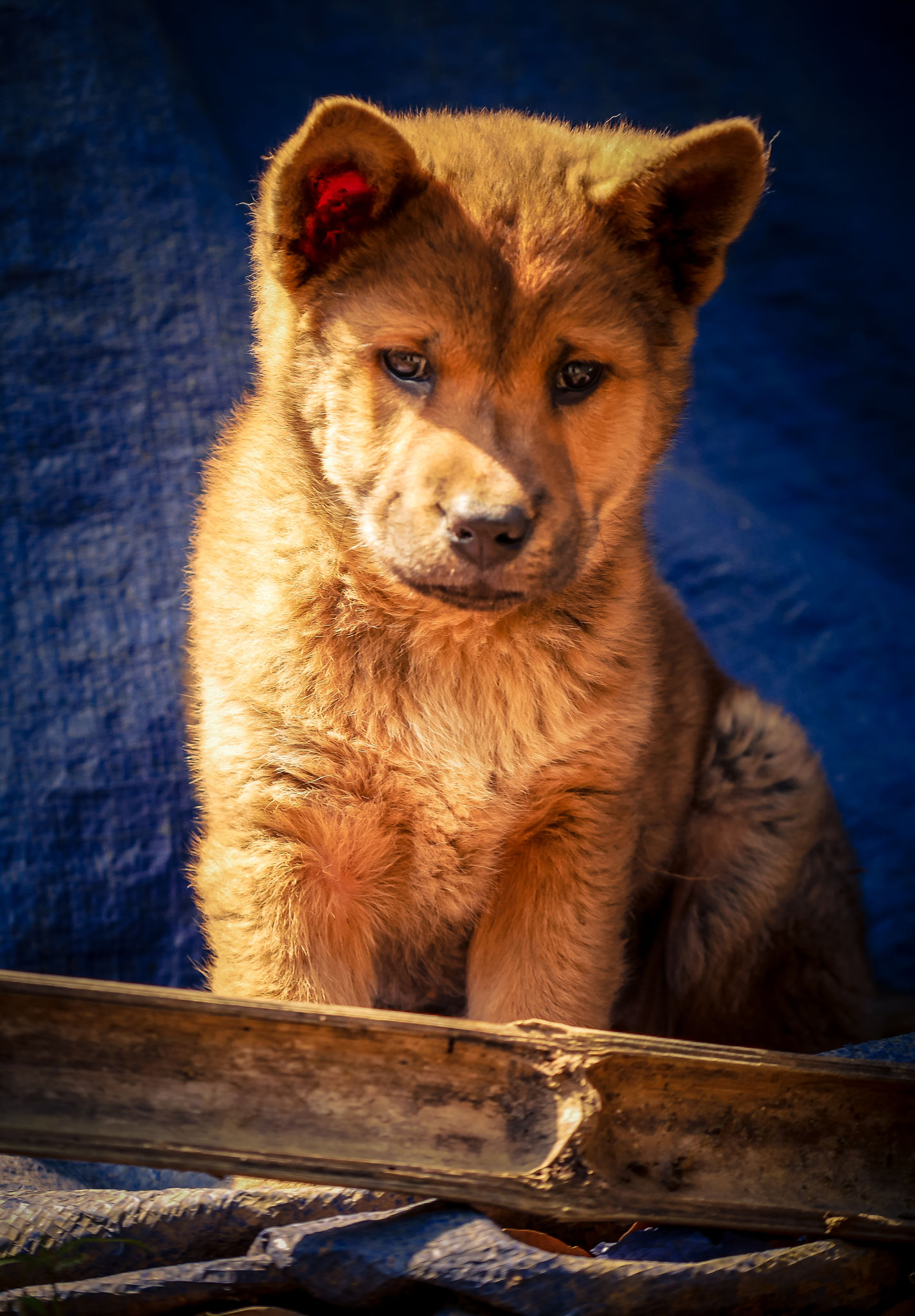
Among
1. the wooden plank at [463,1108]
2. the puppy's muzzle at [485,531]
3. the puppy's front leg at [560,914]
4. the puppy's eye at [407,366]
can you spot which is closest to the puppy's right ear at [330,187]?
the puppy's eye at [407,366]

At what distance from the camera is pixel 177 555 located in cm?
371

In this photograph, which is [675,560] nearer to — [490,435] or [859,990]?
[859,990]

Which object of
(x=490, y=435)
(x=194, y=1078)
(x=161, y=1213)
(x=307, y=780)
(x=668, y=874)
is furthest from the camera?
(x=668, y=874)

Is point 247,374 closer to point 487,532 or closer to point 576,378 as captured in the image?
point 576,378

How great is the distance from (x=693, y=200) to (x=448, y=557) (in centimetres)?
94

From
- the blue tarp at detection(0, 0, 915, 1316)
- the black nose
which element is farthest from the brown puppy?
the blue tarp at detection(0, 0, 915, 1316)

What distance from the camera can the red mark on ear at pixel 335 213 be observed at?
7.11 feet

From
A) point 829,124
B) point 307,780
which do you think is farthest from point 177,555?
point 829,124

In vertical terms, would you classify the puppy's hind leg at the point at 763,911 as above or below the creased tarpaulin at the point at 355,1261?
Answer: above

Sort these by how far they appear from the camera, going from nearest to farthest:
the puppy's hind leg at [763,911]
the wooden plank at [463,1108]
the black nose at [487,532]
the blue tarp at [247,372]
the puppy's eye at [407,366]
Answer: the wooden plank at [463,1108] < the black nose at [487,532] < the puppy's eye at [407,366] < the puppy's hind leg at [763,911] < the blue tarp at [247,372]

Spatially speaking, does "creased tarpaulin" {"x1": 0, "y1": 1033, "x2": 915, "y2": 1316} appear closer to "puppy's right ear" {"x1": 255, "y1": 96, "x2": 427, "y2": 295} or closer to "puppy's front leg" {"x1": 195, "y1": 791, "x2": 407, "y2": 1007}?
"puppy's front leg" {"x1": 195, "y1": 791, "x2": 407, "y2": 1007}

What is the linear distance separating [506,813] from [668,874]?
778 millimetres

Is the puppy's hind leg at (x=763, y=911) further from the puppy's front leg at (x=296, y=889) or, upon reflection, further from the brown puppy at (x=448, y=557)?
the puppy's front leg at (x=296, y=889)

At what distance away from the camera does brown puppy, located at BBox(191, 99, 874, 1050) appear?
210 centimetres
